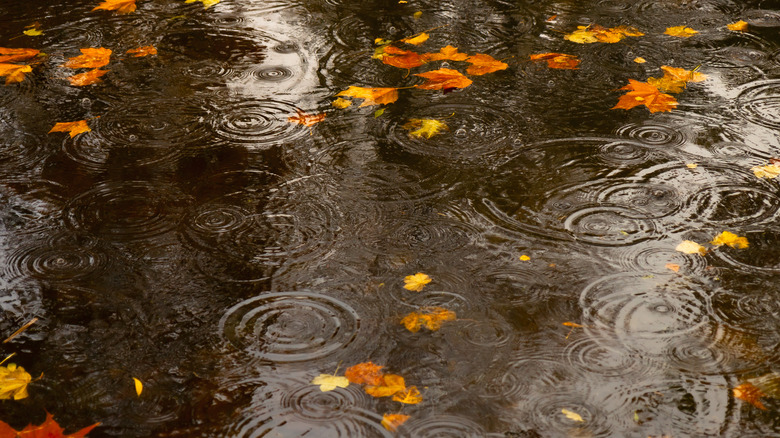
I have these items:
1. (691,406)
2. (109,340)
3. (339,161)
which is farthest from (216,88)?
(691,406)

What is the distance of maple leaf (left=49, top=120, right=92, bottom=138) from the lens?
385 cm

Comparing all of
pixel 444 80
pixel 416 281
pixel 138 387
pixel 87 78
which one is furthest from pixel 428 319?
pixel 87 78

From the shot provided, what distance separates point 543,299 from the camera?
Answer: 8.86 feet

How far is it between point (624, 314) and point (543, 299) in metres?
0.29

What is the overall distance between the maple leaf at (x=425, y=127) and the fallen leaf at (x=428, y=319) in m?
1.29

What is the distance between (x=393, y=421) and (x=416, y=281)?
67 centimetres

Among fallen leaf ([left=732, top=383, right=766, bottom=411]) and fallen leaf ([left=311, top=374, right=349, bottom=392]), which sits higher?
fallen leaf ([left=311, top=374, right=349, bottom=392])

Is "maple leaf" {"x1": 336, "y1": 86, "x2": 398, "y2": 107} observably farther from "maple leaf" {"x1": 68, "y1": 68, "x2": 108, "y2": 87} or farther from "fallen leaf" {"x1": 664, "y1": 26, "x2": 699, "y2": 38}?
"fallen leaf" {"x1": 664, "y1": 26, "x2": 699, "y2": 38}

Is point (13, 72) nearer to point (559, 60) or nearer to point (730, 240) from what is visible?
point (559, 60)

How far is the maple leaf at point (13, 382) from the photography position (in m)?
2.39

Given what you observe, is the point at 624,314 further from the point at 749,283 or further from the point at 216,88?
the point at 216,88

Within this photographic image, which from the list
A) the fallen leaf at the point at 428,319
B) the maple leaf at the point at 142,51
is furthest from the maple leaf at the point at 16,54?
the fallen leaf at the point at 428,319

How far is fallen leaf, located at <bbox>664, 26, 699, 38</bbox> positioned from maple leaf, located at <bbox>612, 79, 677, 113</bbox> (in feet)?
2.64

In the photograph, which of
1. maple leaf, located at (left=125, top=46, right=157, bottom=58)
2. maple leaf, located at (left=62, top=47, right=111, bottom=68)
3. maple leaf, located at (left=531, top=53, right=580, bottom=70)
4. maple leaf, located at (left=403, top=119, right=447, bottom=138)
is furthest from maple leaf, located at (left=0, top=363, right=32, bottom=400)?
maple leaf, located at (left=531, top=53, right=580, bottom=70)
